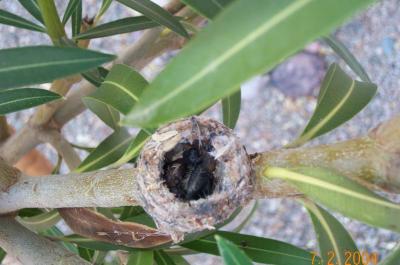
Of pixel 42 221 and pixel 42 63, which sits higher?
pixel 42 63

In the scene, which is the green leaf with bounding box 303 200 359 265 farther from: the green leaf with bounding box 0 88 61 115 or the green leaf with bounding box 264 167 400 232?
the green leaf with bounding box 0 88 61 115

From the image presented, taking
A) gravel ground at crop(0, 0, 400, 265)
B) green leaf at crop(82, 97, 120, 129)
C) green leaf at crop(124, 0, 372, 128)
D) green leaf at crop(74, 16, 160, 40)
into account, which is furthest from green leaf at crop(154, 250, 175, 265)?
gravel ground at crop(0, 0, 400, 265)

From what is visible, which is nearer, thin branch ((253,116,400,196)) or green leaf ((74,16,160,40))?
thin branch ((253,116,400,196))

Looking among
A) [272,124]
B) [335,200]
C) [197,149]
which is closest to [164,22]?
[197,149]

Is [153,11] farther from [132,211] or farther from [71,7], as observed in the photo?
[132,211]

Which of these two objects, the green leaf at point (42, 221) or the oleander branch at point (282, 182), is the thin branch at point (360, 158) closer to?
the oleander branch at point (282, 182)

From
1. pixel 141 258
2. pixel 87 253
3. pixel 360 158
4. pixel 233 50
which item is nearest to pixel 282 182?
pixel 360 158
